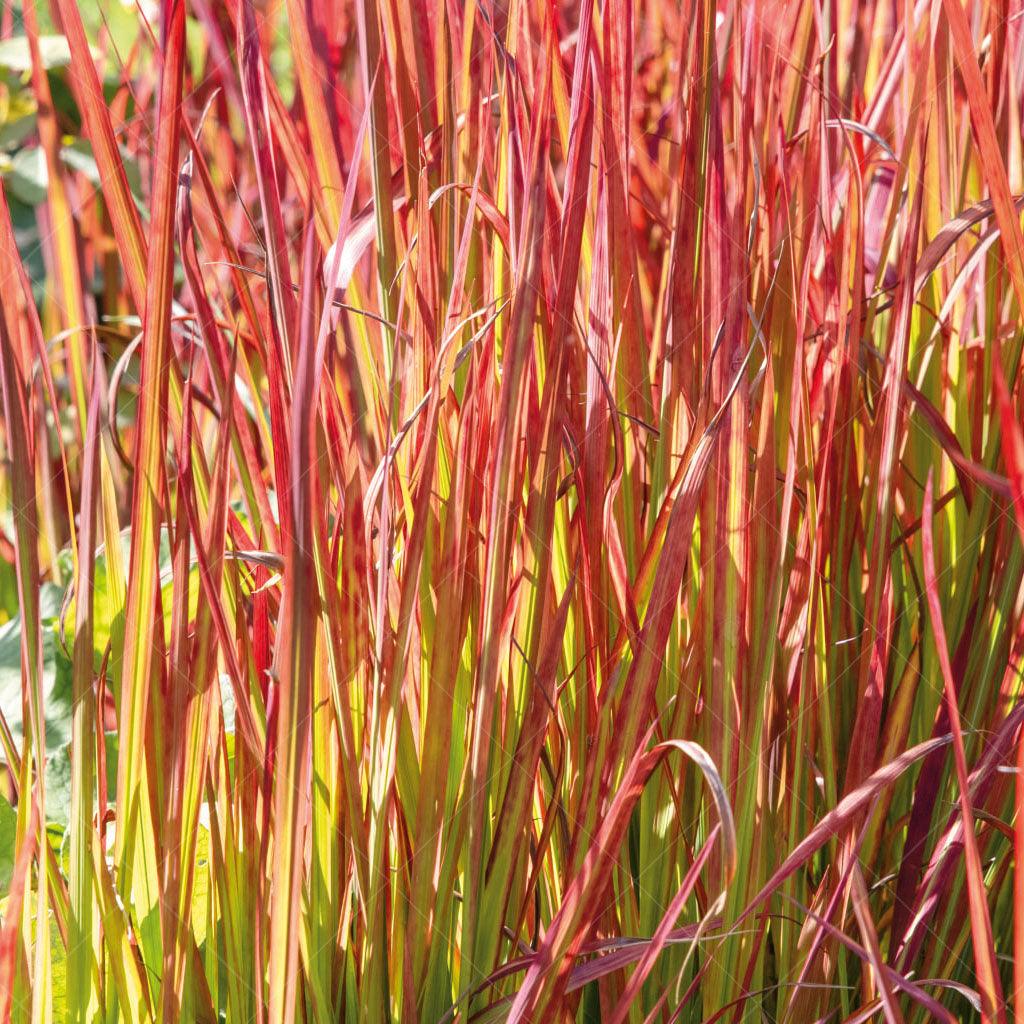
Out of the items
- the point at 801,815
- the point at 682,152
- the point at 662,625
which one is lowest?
the point at 801,815

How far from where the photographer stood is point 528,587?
416 millimetres

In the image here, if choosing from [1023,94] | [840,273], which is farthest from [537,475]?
[1023,94]

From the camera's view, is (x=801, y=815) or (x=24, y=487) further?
(x=801, y=815)

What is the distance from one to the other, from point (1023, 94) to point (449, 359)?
1.24 feet

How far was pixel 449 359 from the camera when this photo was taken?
1.24 feet

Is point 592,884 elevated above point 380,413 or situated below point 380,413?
below

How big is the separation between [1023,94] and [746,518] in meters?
0.34

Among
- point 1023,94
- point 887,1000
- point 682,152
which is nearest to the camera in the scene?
point 887,1000

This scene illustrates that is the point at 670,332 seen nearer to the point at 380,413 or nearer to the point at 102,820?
the point at 380,413

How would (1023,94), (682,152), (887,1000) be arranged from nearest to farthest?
(887,1000)
(682,152)
(1023,94)

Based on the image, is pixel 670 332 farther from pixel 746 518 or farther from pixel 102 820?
pixel 102 820

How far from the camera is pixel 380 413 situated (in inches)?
16.6

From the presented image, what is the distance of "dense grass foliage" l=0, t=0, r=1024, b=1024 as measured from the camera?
32 centimetres

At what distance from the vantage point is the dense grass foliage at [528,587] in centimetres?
32
